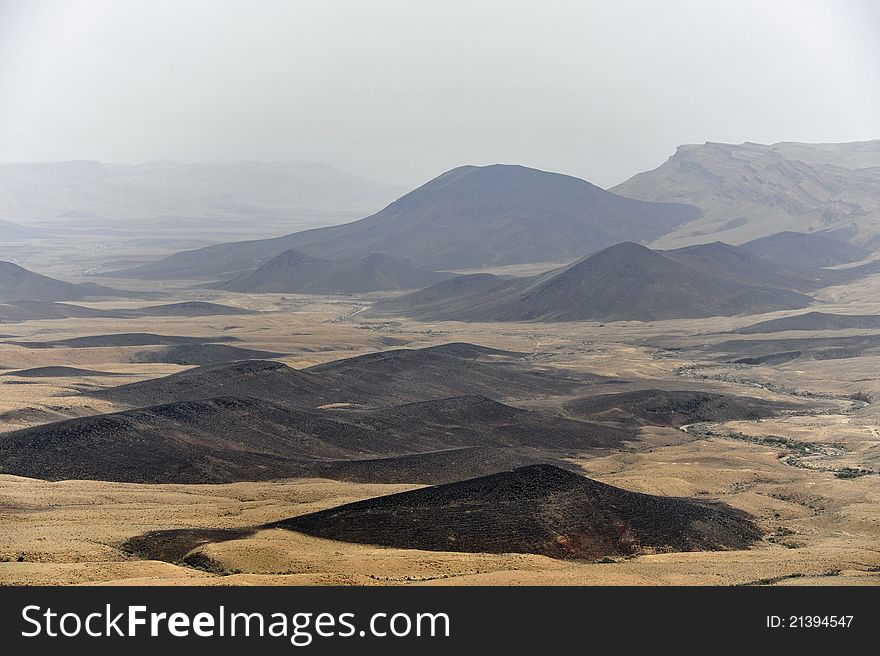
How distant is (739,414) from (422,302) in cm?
9778

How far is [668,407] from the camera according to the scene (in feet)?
256

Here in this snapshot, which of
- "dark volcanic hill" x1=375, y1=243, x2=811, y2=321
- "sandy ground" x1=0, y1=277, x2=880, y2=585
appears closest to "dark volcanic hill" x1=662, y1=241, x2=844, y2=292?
"dark volcanic hill" x1=375, y1=243, x2=811, y2=321

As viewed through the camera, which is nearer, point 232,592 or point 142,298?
point 232,592

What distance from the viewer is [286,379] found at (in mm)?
80188

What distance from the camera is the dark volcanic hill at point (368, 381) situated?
249ft

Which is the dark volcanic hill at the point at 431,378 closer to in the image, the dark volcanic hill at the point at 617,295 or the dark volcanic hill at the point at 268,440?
the dark volcanic hill at the point at 268,440

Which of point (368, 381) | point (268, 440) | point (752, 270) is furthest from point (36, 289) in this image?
point (268, 440)

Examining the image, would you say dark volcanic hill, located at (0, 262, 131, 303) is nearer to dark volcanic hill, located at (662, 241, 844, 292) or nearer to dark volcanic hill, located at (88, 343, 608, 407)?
dark volcanic hill, located at (88, 343, 608, 407)

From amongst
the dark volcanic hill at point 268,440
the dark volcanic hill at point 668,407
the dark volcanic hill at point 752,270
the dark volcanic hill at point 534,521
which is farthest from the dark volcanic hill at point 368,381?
the dark volcanic hill at point 752,270

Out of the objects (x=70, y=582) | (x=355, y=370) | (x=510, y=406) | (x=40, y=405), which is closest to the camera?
(x=70, y=582)

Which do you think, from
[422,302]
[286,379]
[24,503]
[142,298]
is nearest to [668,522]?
[24,503]

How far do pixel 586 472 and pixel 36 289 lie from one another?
146 m

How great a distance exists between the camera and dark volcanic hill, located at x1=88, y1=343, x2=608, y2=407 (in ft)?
249

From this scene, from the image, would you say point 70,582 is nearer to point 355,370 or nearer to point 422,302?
point 355,370
